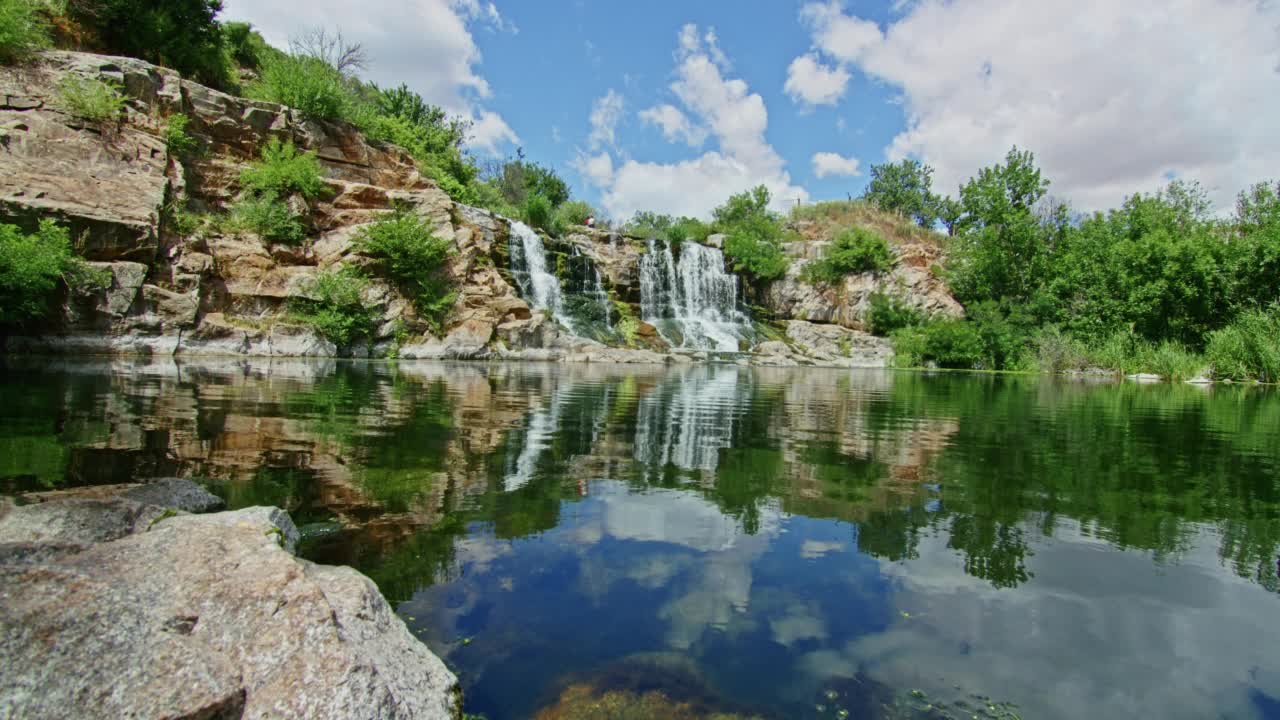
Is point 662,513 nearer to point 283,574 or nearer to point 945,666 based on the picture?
point 945,666

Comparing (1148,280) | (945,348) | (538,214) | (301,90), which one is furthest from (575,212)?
(1148,280)

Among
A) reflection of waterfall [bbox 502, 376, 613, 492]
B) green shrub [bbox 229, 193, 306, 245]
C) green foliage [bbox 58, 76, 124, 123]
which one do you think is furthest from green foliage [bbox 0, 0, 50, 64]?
reflection of waterfall [bbox 502, 376, 613, 492]

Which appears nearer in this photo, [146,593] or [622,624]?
[146,593]

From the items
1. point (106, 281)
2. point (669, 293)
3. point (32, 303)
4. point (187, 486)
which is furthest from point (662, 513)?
point (669, 293)

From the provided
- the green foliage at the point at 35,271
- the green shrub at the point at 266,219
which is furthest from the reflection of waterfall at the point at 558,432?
the green shrub at the point at 266,219

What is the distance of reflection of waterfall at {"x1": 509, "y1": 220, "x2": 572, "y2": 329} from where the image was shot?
1112 inches

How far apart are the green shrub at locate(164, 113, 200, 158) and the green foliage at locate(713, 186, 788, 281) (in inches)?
1038

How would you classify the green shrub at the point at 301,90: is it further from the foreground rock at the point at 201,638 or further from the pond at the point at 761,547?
the foreground rock at the point at 201,638

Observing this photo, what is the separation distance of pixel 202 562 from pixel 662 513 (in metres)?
2.69

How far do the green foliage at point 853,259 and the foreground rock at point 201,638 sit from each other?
123 ft

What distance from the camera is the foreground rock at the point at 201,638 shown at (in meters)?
1.43

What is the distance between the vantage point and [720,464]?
18.9ft

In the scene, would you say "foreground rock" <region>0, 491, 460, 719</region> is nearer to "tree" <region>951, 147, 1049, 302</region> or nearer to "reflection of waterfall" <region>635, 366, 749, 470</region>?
"reflection of waterfall" <region>635, 366, 749, 470</region>

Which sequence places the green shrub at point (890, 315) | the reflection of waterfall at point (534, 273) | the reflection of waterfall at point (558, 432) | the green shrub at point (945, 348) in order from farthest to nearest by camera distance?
the green shrub at point (890, 315)
the green shrub at point (945, 348)
the reflection of waterfall at point (534, 273)
the reflection of waterfall at point (558, 432)
